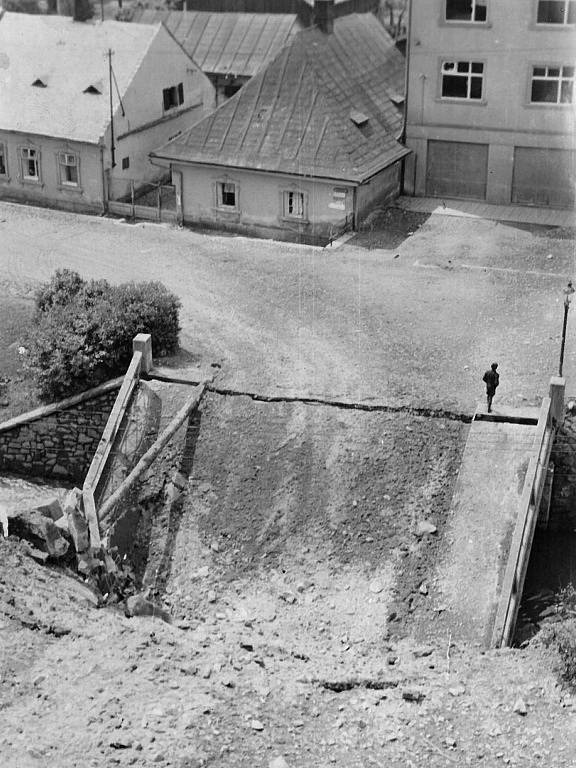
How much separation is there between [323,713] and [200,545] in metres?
7.37

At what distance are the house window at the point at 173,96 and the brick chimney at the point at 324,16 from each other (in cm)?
607

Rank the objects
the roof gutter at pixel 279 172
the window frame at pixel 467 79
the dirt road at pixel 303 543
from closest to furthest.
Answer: the dirt road at pixel 303 543 → the roof gutter at pixel 279 172 → the window frame at pixel 467 79

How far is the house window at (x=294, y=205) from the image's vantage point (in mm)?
37812

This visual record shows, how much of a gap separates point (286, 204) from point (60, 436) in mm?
13299

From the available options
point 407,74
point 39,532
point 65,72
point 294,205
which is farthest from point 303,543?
point 65,72

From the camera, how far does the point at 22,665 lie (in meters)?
18.5

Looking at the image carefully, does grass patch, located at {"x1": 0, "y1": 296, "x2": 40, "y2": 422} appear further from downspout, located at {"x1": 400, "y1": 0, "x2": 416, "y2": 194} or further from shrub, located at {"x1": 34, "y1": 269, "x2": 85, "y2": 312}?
downspout, located at {"x1": 400, "y1": 0, "x2": 416, "y2": 194}

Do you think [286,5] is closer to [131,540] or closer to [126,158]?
[126,158]

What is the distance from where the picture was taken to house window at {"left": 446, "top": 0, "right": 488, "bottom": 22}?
3844 centimetres

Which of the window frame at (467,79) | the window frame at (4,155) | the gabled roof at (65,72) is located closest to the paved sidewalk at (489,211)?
the window frame at (467,79)

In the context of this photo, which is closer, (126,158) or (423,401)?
(423,401)

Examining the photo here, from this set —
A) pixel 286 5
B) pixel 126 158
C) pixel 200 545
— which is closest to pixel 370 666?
pixel 200 545

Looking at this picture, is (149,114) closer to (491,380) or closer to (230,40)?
(230,40)

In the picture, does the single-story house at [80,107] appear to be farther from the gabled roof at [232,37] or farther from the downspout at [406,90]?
the downspout at [406,90]
